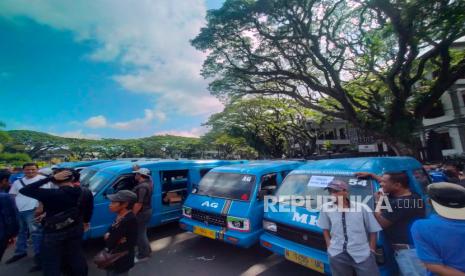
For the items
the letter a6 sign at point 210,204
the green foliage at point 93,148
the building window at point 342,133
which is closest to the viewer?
the letter a6 sign at point 210,204

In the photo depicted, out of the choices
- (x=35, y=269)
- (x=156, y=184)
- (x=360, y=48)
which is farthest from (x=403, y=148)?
(x=35, y=269)

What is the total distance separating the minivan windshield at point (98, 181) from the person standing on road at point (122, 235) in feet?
9.92

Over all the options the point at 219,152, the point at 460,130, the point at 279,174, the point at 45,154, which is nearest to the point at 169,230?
the point at 279,174

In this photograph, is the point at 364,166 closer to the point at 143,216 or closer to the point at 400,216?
the point at 400,216

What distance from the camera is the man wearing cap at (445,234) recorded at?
1.69m

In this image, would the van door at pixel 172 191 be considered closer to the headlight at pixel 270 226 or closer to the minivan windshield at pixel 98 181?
the minivan windshield at pixel 98 181

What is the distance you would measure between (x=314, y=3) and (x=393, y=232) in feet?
35.2

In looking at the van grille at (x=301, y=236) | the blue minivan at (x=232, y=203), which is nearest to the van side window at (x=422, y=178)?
the van grille at (x=301, y=236)

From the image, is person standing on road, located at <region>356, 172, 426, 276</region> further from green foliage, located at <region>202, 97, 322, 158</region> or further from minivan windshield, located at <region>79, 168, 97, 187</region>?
green foliage, located at <region>202, 97, 322, 158</region>

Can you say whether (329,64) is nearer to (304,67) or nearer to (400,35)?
(304,67)

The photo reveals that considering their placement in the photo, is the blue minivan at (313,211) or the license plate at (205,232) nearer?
the blue minivan at (313,211)

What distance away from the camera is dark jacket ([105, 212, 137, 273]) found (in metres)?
2.66

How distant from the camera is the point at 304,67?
43.6 feet

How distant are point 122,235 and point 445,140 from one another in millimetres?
26484
